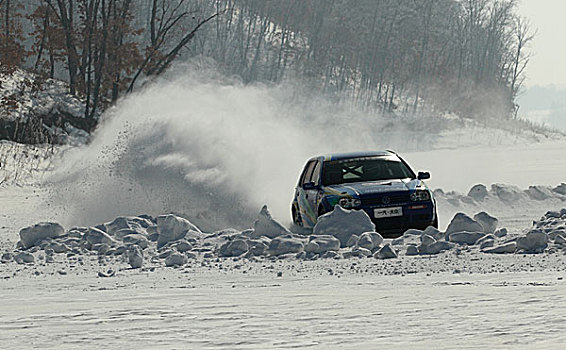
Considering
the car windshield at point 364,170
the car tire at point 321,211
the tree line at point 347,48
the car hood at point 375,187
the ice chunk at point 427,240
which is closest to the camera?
the ice chunk at point 427,240

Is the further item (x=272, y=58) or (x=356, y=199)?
(x=272, y=58)

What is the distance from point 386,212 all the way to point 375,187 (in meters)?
0.49

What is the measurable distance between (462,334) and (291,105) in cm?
6911

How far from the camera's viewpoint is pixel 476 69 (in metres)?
109

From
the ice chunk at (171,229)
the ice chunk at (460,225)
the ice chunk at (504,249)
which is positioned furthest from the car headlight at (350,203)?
the ice chunk at (504,249)

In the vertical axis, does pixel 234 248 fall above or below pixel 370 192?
below

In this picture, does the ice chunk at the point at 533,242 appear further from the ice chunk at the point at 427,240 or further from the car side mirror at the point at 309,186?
the car side mirror at the point at 309,186

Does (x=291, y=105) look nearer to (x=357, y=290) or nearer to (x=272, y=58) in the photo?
Result: (x=272, y=58)

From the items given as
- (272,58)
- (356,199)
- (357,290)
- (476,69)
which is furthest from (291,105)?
(357,290)

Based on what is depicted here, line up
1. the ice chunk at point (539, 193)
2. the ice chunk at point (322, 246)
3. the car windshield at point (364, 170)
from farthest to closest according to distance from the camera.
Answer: the ice chunk at point (539, 193), the car windshield at point (364, 170), the ice chunk at point (322, 246)

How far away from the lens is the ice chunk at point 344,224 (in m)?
12.1

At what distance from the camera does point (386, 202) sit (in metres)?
13.0

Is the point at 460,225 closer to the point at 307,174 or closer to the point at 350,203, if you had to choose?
the point at 350,203

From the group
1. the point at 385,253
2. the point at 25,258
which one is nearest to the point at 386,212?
the point at 385,253
